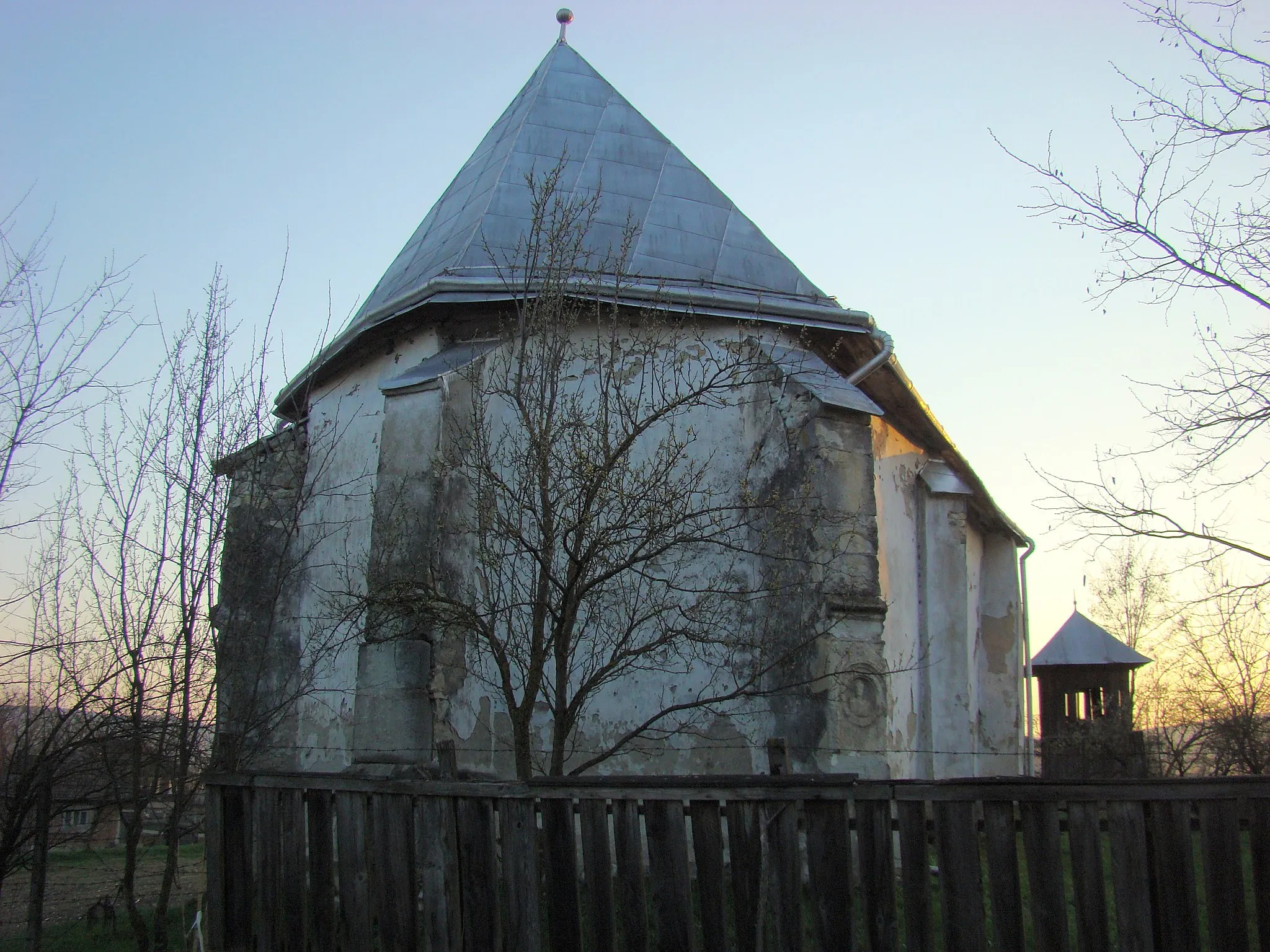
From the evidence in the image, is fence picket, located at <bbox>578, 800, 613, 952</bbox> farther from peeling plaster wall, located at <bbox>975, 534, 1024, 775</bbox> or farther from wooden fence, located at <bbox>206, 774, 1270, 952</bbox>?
peeling plaster wall, located at <bbox>975, 534, 1024, 775</bbox>

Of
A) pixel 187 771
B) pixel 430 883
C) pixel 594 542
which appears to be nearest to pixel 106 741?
pixel 187 771

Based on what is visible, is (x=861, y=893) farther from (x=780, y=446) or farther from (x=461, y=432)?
(x=780, y=446)

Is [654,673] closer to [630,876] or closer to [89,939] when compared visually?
[630,876]

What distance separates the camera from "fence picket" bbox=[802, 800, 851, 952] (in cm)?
493

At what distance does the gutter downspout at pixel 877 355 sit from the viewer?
1062 cm

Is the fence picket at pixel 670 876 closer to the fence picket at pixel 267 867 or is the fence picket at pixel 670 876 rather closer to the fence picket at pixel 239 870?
the fence picket at pixel 267 867

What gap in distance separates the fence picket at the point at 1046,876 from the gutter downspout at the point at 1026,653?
11823mm

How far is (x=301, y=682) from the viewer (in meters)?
10.2

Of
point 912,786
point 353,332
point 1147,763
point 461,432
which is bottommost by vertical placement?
point 1147,763

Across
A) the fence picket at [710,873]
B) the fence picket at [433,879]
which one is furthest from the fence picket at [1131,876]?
the fence picket at [433,879]

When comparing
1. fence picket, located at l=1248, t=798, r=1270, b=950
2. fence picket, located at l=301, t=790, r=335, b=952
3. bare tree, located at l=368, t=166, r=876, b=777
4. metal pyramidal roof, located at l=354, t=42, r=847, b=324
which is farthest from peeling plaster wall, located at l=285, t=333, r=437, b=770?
fence picket, located at l=1248, t=798, r=1270, b=950

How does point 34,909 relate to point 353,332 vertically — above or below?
A: below

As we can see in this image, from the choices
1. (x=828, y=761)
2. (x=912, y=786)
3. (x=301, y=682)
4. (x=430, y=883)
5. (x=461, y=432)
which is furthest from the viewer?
(x=301, y=682)

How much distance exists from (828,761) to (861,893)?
12.0 feet
